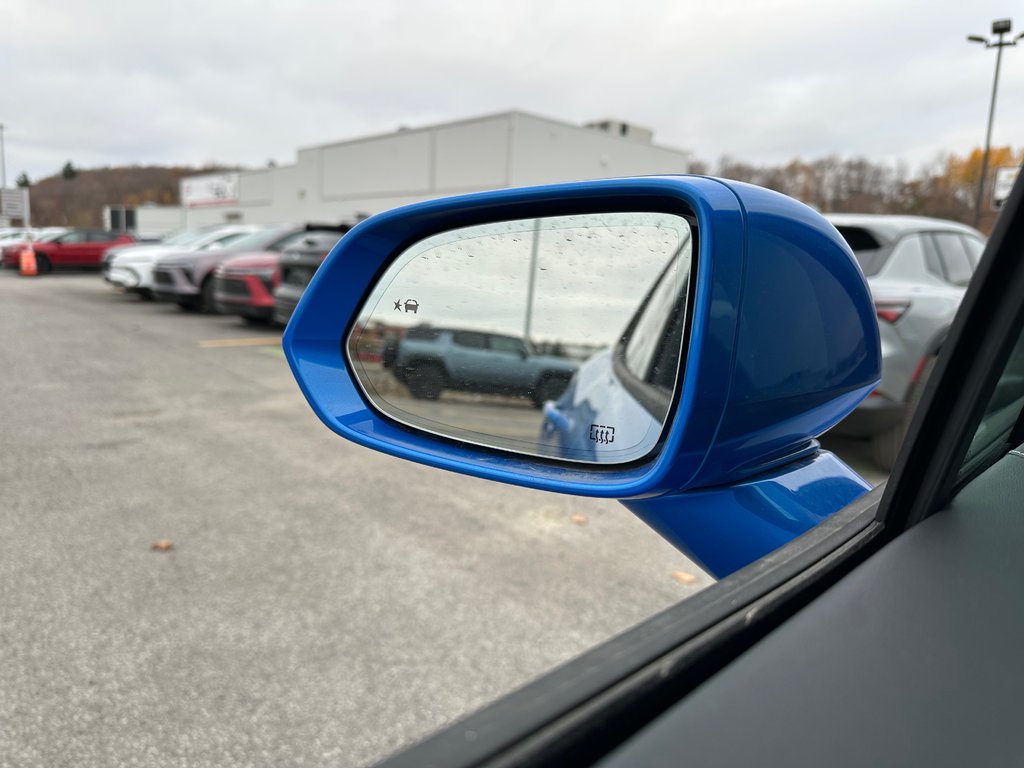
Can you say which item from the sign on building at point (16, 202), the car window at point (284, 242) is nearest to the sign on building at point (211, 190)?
the sign on building at point (16, 202)

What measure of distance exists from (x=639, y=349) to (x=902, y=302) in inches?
150

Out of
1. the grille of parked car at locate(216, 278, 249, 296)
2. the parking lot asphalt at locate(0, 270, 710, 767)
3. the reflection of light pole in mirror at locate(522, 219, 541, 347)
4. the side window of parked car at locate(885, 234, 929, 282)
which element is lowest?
the parking lot asphalt at locate(0, 270, 710, 767)

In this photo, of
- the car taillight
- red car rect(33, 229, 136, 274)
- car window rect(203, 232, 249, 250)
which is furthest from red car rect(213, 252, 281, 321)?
red car rect(33, 229, 136, 274)

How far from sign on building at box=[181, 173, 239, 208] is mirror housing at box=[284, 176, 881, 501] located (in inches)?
1872

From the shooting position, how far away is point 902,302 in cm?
471

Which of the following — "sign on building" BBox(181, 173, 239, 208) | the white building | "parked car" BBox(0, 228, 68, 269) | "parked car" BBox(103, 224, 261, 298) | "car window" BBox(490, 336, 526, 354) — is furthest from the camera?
"sign on building" BBox(181, 173, 239, 208)

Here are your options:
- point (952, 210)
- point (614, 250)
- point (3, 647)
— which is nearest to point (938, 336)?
point (952, 210)

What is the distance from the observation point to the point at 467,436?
4.41 ft

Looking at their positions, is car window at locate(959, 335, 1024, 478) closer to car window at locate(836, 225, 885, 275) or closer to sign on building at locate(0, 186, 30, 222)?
car window at locate(836, 225, 885, 275)

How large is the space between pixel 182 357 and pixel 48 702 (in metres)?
7.69

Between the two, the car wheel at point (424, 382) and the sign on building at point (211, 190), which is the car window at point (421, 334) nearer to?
the car wheel at point (424, 382)

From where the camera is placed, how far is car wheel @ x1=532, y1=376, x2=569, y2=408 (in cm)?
165

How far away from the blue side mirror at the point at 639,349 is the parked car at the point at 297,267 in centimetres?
893

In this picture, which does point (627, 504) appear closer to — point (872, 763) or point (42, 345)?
point (872, 763)
